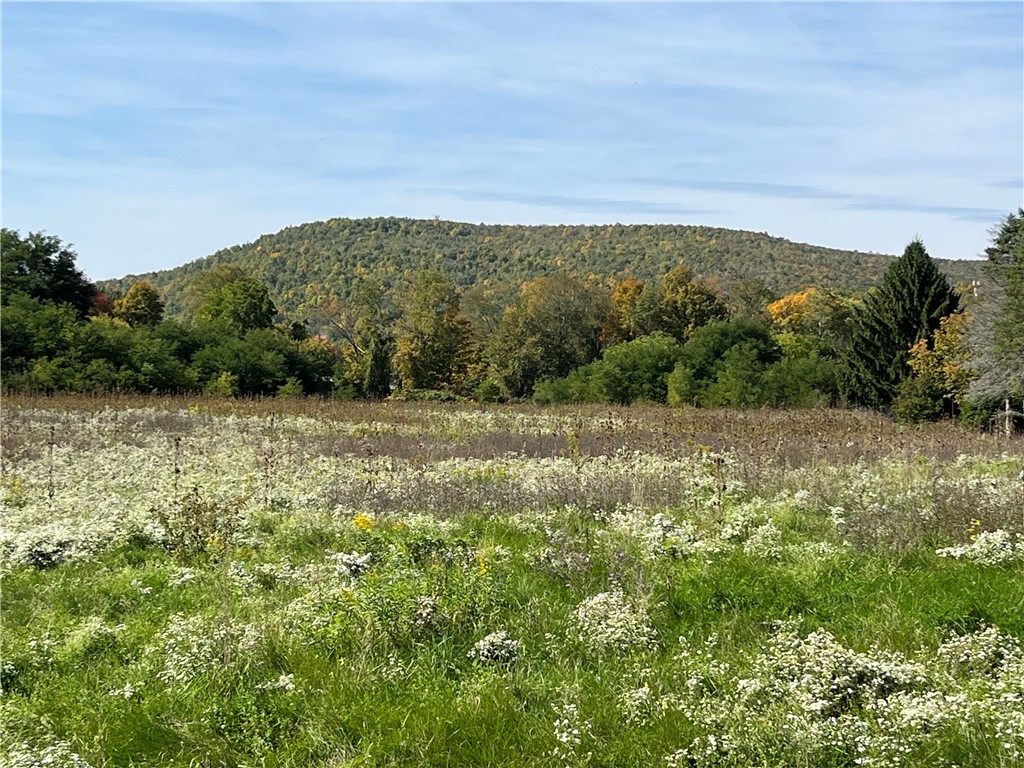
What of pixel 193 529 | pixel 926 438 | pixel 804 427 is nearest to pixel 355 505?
pixel 193 529

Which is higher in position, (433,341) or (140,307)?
(140,307)

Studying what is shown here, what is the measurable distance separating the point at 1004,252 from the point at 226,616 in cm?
3187

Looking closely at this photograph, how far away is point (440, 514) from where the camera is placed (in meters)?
8.33

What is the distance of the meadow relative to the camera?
368 centimetres

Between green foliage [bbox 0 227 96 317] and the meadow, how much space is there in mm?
32493

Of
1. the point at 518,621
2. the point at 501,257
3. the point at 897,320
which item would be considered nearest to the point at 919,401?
the point at 897,320

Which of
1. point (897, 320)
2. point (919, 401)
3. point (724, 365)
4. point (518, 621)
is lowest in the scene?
point (518, 621)

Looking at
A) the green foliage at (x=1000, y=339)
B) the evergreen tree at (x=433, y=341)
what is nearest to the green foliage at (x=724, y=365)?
the green foliage at (x=1000, y=339)

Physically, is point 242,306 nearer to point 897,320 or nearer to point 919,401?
point 897,320

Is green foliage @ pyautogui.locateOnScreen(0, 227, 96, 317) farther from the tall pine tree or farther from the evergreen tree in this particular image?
the tall pine tree

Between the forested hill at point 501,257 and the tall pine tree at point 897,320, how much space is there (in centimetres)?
5614

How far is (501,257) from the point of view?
126 m

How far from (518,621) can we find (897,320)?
1140 inches

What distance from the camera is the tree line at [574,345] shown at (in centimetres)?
2638
